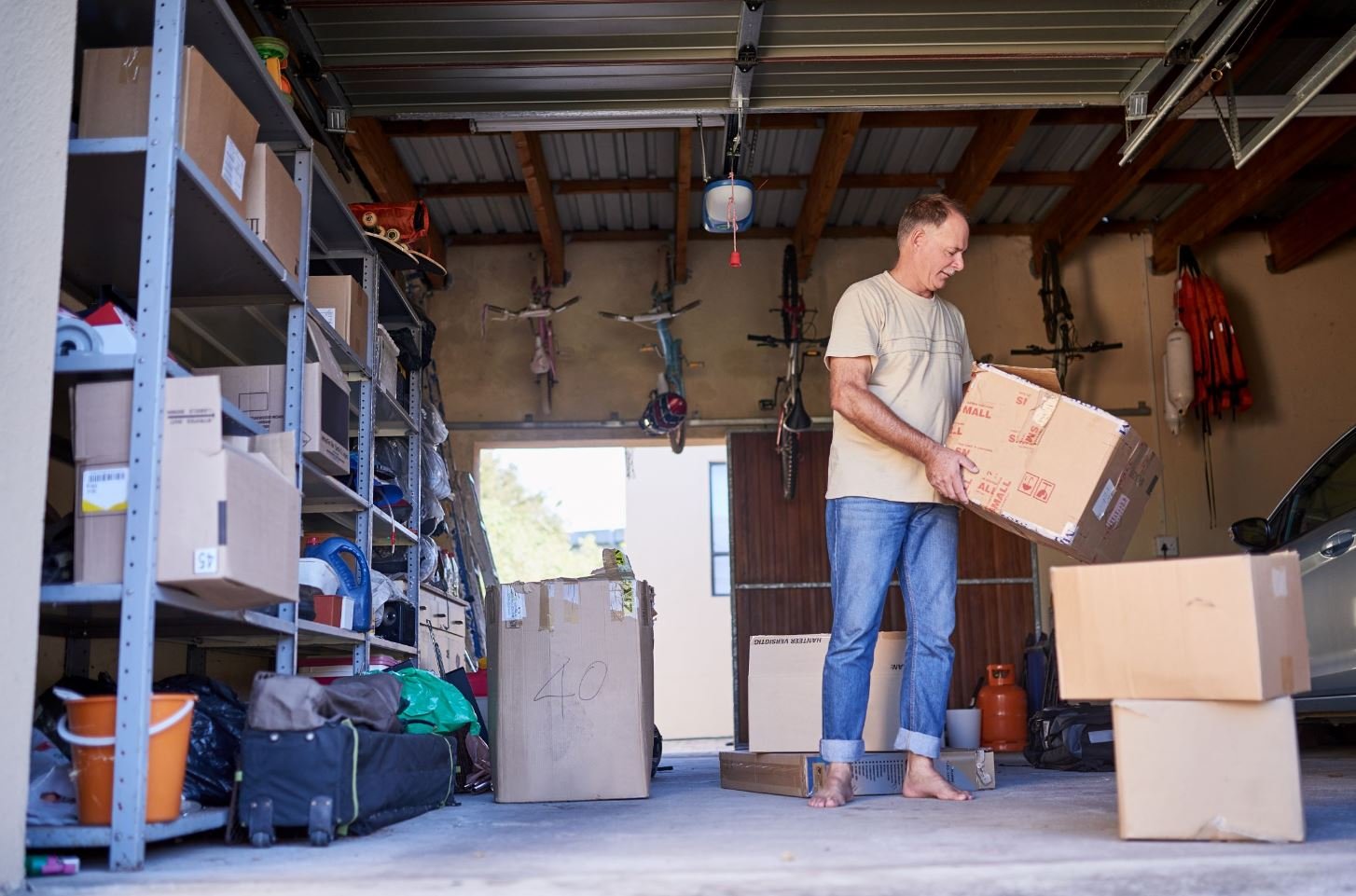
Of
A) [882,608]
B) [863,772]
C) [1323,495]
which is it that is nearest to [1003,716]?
[1323,495]

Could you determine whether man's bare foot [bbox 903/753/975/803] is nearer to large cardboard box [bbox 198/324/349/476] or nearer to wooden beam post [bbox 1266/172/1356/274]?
large cardboard box [bbox 198/324/349/476]

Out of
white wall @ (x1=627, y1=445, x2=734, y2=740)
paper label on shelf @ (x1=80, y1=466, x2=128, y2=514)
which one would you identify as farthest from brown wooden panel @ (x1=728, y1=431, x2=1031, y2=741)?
white wall @ (x1=627, y1=445, x2=734, y2=740)

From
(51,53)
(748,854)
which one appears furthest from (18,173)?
(748,854)

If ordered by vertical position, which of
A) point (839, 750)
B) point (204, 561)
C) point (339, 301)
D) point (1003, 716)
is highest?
point (339, 301)

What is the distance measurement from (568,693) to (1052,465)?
5.54ft

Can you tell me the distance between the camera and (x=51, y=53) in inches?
97.2

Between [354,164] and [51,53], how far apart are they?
4.45 meters

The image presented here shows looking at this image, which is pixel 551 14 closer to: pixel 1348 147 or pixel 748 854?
pixel 748 854

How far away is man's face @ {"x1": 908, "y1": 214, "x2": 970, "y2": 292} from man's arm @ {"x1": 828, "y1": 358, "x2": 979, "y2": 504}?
1.08 feet

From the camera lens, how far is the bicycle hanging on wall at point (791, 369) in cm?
793

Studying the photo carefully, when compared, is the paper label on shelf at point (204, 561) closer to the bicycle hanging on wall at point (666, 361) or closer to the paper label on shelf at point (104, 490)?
the paper label on shelf at point (104, 490)

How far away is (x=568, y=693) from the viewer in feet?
13.1

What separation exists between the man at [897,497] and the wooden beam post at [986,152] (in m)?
2.97

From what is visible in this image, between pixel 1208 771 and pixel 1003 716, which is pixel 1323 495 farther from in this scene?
pixel 1208 771
